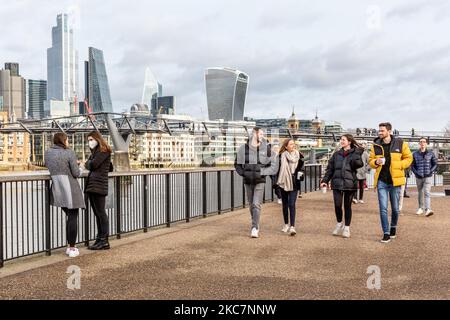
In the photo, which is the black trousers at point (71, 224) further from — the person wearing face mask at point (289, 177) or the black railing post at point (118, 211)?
the person wearing face mask at point (289, 177)

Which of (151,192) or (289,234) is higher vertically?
(151,192)

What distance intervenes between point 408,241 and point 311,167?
12.2 metres

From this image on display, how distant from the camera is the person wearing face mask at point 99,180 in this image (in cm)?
763

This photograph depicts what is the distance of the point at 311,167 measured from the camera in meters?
20.5

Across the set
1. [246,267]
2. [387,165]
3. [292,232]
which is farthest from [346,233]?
[246,267]

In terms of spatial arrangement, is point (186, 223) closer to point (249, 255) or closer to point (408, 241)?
point (249, 255)

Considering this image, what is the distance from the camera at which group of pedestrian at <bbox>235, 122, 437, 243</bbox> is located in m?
8.40

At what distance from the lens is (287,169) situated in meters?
9.45

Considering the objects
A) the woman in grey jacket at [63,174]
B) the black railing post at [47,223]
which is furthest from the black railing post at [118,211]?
the woman in grey jacket at [63,174]

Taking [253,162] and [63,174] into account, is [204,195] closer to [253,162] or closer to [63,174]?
[253,162]

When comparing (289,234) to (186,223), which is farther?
(186,223)
